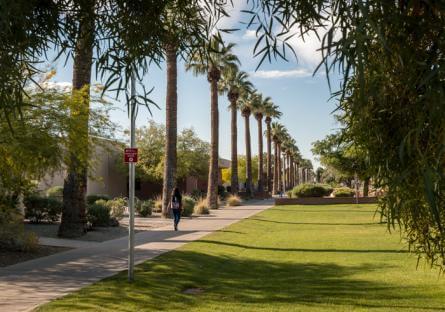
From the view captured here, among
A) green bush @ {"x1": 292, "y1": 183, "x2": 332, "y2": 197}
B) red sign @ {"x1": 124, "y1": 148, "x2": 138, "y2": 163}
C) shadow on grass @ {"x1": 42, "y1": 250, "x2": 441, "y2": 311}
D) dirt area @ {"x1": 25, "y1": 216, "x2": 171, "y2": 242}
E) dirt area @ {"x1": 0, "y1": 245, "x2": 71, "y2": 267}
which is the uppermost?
green bush @ {"x1": 292, "y1": 183, "x2": 332, "y2": 197}

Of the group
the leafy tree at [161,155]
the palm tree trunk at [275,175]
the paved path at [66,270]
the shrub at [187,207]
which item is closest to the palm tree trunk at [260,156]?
the leafy tree at [161,155]

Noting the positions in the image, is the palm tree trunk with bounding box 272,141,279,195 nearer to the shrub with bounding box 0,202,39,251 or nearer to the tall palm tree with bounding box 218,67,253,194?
the tall palm tree with bounding box 218,67,253,194

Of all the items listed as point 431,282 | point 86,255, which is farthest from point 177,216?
point 431,282

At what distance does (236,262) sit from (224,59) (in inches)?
1349

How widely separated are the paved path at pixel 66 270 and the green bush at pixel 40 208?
267 inches

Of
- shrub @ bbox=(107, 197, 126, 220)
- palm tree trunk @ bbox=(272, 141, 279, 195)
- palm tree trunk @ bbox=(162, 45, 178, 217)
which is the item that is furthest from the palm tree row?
palm tree trunk @ bbox=(272, 141, 279, 195)

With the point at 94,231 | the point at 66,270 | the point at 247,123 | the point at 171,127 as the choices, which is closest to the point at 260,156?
the point at 247,123

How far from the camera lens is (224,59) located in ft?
157

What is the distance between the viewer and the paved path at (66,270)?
10094 mm

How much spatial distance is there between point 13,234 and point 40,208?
1025 centimetres

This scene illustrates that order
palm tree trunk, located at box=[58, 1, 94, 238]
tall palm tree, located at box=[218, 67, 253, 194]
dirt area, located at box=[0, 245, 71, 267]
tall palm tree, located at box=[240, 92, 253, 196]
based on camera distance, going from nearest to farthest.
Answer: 1. palm tree trunk, located at box=[58, 1, 94, 238]
2. dirt area, located at box=[0, 245, 71, 267]
3. tall palm tree, located at box=[218, 67, 253, 194]
4. tall palm tree, located at box=[240, 92, 253, 196]

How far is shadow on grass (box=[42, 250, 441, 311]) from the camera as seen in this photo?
952 centimetres

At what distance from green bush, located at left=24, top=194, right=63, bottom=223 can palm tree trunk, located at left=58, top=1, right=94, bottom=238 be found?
549 centimetres

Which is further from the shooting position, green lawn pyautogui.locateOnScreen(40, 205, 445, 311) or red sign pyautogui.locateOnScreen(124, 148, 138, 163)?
red sign pyautogui.locateOnScreen(124, 148, 138, 163)
